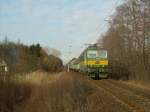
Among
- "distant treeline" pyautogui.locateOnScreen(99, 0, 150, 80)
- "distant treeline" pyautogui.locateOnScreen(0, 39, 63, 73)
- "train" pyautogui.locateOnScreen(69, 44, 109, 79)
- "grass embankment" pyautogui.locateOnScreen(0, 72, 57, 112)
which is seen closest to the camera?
"grass embankment" pyautogui.locateOnScreen(0, 72, 57, 112)

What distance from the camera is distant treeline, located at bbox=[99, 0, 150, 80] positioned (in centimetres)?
3609

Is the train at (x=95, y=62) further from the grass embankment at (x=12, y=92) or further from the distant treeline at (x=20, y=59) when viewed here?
the grass embankment at (x=12, y=92)

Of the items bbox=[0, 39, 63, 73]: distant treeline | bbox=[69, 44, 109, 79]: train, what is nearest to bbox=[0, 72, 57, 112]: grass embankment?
bbox=[0, 39, 63, 73]: distant treeline

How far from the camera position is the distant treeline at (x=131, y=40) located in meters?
36.1

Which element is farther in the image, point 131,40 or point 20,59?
point 131,40

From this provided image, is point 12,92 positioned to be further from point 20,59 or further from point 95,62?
point 95,62

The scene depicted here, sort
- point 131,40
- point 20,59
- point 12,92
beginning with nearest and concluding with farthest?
1. point 12,92
2. point 20,59
3. point 131,40

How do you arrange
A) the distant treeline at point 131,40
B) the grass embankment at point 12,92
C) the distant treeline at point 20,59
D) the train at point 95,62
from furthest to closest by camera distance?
the train at point 95,62
the distant treeline at point 131,40
the distant treeline at point 20,59
the grass embankment at point 12,92

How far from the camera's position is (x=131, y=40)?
1656 inches

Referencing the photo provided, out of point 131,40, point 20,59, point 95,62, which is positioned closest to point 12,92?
point 20,59

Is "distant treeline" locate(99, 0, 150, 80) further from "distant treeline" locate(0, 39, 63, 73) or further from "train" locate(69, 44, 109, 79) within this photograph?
"distant treeline" locate(0, 39, 63, 73)

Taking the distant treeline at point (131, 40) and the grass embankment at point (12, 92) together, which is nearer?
the grass embankment at point (12, 92)

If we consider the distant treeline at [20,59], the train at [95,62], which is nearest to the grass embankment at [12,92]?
the distant treeline at [20,59]

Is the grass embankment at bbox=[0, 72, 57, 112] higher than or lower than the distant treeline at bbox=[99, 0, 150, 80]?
lower
